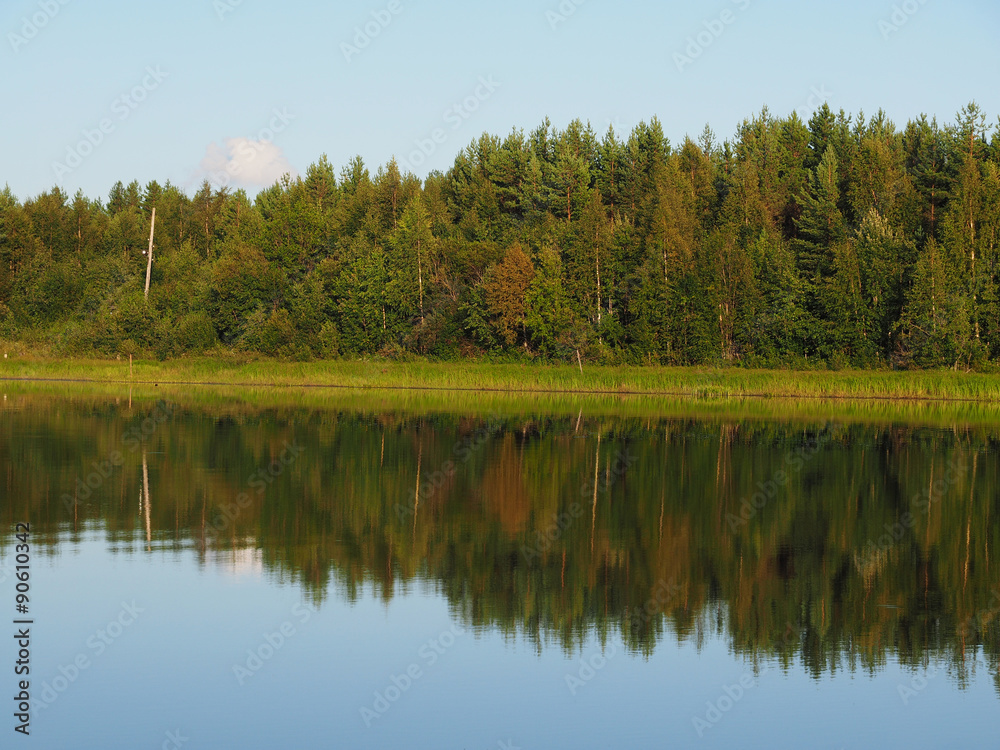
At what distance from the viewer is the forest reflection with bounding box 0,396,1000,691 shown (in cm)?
1241

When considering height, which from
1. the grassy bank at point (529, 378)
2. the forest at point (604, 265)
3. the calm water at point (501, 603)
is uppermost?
the forest at point (604, 265)

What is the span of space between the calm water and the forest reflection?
0.24 feet

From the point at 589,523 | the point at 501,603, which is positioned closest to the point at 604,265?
the point at 589,523

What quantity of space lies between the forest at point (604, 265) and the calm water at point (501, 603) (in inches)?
1521

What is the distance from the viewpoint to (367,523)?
→ 1750 cm

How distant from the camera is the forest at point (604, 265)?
202 feet

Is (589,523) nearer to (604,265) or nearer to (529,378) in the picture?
(529,378)

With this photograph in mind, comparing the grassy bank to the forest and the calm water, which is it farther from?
the calm water

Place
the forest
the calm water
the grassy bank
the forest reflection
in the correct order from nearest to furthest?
the calm water
the forest reflection
the grassy bank
the forest

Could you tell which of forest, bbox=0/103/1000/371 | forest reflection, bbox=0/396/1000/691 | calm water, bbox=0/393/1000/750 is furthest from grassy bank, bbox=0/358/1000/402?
calm water, bbox=0/393/1000/750

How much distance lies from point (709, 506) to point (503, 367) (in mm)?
41756

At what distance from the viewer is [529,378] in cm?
5912

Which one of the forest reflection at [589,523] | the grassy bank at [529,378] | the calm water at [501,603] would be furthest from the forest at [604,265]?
the calm water at [501,603]

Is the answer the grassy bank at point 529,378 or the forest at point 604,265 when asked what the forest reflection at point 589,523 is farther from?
A: the forest at point 604,265
